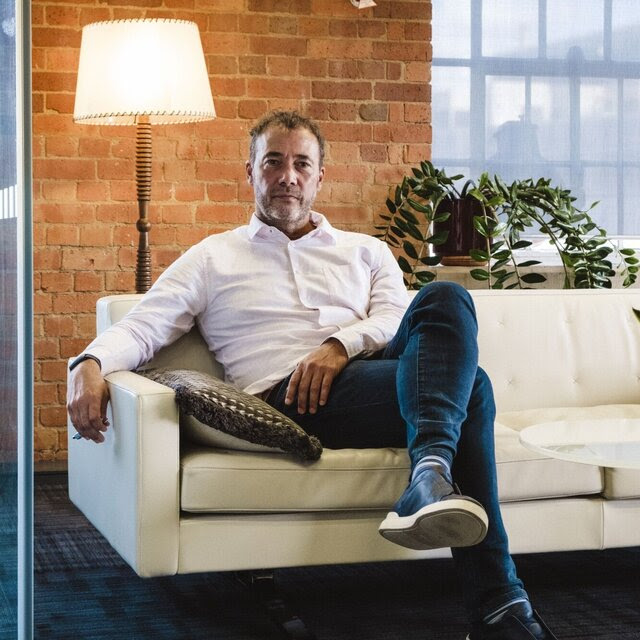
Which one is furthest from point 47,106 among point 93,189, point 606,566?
point 606,566

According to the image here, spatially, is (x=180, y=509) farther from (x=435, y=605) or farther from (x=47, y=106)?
(x=47, y=106)

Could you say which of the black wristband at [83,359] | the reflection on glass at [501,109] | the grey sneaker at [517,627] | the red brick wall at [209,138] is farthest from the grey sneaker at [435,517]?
the reflection on glass at [501,109]

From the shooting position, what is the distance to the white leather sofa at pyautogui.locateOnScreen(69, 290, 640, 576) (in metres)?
2.07

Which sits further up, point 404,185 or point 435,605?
point 404,185

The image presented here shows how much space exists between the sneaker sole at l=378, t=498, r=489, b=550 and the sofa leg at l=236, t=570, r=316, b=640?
38 cm

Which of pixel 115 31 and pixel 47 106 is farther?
pixel 47 106

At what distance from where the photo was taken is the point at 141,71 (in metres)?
3.32

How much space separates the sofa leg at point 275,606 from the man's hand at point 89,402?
1.52 ft

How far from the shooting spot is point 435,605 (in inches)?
93.3

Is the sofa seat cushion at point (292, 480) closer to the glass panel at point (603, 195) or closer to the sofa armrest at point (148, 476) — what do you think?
the sofa armrest at point (148, 476)

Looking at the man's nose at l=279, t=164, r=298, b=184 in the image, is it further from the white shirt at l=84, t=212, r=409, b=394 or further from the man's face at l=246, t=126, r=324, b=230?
the white shirt at l=84, t=212, r=409, b=394

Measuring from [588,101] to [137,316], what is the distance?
279cm

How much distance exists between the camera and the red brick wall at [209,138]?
3.83 metres

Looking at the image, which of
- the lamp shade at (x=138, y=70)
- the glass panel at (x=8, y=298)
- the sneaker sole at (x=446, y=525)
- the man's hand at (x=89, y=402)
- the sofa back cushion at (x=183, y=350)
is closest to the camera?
the glass panel at (x=8, y=298)
